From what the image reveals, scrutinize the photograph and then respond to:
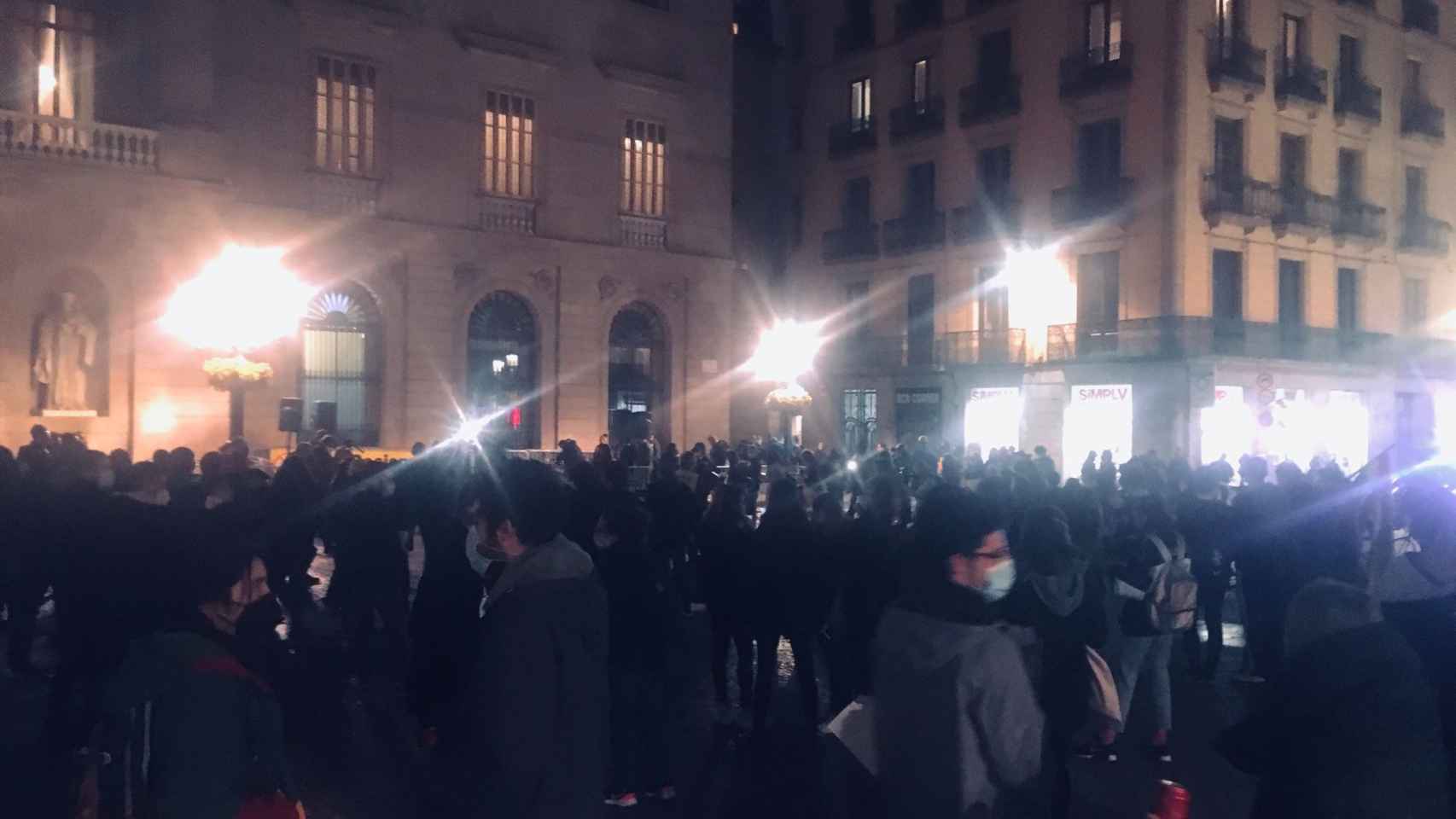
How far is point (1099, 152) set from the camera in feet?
96.3

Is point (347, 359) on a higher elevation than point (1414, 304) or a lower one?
lower

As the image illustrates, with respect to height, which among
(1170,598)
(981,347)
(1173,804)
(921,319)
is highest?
(921,319)

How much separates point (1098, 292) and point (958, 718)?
28.1m

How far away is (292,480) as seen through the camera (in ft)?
32.8

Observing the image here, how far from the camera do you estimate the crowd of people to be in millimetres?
3090

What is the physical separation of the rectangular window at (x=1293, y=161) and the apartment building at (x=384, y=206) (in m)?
14.6

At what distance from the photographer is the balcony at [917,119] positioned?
33.0 meters

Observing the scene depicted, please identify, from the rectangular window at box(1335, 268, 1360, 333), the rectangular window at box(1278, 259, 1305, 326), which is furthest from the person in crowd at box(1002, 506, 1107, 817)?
the rectangular window at box(1335, 268, 1360, 333)

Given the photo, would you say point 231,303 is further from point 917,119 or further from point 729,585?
point 917,119

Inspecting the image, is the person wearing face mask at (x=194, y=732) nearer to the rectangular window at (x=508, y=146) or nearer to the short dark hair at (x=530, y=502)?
the short dark hair at (x=530, y=502)

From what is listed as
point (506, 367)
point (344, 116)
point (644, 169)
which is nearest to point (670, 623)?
point (344, 116)

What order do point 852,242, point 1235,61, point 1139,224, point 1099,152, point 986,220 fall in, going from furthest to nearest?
point 852,242
point 986,220
point 1099,152
point 1139,224
point 1235,61

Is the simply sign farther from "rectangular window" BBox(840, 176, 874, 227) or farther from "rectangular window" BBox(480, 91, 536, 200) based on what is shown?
"rectangular window" BBox(480, 91, 536, 200)

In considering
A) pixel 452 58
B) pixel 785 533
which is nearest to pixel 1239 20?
pixel 452 58
